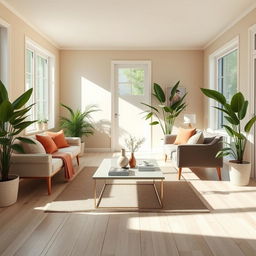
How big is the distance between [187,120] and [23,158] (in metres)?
3.84

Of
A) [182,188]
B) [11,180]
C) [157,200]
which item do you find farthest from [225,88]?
[11,180]

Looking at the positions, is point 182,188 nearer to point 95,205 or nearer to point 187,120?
point 95,205

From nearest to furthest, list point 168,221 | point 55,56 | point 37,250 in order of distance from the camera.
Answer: point 37,250 → point 168,221 → point 55,56

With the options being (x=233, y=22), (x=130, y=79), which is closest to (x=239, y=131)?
(x=233, y=22)

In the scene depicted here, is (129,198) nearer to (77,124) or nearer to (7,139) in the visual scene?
(7,139)

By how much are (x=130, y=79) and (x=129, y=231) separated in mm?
5425

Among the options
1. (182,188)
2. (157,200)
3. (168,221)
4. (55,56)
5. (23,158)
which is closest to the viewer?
(168,221)

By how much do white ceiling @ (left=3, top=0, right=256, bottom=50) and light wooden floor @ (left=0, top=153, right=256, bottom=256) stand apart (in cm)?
285

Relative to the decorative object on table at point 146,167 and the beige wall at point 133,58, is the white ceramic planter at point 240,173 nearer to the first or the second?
the decorative object on table at point 146,167

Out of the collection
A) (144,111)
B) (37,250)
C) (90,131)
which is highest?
Result: (144,111)

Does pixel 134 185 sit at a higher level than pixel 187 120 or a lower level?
lower

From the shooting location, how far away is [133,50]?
25.2ft

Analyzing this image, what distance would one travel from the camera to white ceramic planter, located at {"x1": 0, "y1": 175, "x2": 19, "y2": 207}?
348cm

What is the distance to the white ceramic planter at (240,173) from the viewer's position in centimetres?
434
